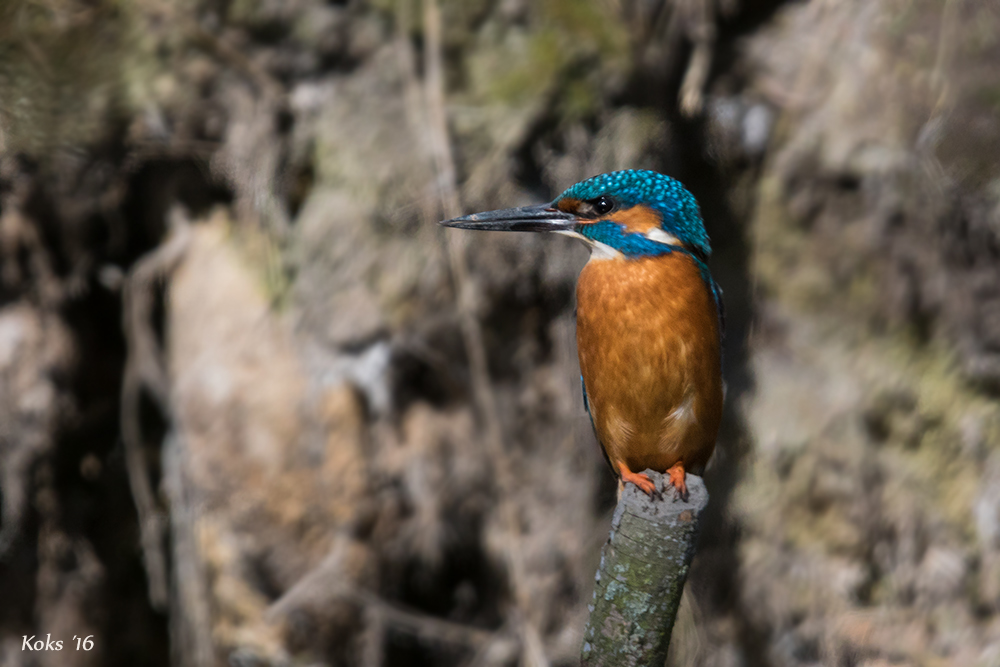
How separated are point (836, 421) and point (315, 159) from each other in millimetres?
2255

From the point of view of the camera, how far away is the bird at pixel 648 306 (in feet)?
5.05

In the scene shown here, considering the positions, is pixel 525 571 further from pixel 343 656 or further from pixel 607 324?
pixel 607 324

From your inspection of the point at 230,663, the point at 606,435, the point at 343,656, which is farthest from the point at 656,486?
the point at 230,663

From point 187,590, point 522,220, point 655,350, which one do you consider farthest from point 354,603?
point 522,220

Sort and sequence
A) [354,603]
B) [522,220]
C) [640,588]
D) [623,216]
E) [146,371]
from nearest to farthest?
[640,588], [522,220], [623,216], [354,603], [146,371]

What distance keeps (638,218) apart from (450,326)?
1.43m

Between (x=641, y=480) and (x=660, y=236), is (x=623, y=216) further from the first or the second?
(x=641, y=480)

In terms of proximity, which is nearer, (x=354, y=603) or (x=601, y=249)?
(x=601, y=249)

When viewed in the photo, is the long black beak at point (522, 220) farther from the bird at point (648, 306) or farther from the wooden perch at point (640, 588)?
the wooden perch at point (640, 588)

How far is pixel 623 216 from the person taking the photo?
1561mm

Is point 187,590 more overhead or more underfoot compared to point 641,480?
more underfoot

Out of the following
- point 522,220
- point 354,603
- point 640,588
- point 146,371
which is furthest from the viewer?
point 146,371

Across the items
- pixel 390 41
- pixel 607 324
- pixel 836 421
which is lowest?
pixel 836 421

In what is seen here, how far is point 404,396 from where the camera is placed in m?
2.94
